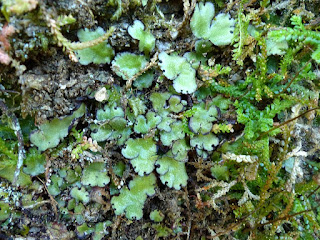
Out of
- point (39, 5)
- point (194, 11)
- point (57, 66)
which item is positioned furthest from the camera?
point (194, 11)

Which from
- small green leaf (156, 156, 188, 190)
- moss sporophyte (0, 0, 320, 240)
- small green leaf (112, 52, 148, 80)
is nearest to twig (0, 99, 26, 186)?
A: moss sporophyte (0, 0, 320, 240)

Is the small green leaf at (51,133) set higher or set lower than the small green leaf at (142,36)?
lower

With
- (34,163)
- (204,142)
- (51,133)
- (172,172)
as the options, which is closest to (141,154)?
(172,172)

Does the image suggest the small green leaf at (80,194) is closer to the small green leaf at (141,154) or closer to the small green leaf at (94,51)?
the small green leaf at (141,154)

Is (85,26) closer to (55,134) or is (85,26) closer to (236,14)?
(55,134)

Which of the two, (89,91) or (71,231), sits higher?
(89,91)

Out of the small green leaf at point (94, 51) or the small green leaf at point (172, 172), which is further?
the small green leaf at point (172, 172)

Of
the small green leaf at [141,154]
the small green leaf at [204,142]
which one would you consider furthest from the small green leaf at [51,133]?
the small green leaf at [204,142]

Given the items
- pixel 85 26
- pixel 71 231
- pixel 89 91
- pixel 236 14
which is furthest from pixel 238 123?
pixel 71 231
